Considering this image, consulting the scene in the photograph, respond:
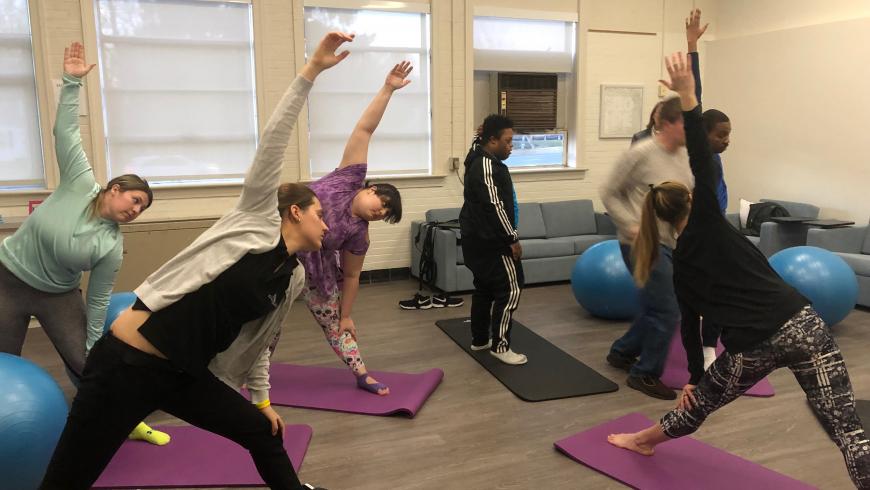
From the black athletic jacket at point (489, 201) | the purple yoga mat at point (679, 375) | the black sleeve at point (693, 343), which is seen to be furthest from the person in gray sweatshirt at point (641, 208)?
the black sleeve at point (693, 343)

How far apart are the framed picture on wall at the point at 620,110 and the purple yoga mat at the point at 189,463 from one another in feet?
17.4

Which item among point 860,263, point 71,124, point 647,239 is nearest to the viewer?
point 647,239

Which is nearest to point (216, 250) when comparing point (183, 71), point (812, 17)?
point (183, 71)

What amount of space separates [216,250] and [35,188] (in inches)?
179

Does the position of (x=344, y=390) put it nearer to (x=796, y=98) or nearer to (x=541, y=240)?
(x=541, y=240)

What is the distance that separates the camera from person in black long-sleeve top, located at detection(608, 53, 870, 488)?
2.00 metres

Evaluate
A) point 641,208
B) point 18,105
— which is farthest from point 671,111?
point 18,105

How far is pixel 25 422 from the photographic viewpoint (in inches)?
89.8

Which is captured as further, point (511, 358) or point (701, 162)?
point (511, 358)

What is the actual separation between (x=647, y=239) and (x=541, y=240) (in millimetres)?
3753

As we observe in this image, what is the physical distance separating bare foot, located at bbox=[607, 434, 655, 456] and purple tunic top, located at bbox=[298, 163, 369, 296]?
147cm

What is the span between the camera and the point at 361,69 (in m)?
6.23

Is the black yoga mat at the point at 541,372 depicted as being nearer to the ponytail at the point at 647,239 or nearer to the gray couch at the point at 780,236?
the ponytail at the point at 647,239

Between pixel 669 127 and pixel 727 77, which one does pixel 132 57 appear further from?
pixel 727 77
